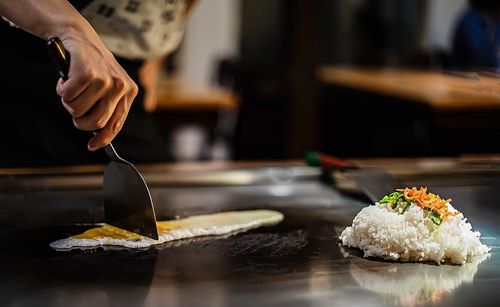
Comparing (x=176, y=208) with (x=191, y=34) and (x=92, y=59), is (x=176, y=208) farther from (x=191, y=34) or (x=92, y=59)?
(x=191, y=34)

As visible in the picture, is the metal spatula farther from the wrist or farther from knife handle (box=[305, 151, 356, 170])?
knife handle (box=[305, 151, 356, 170])

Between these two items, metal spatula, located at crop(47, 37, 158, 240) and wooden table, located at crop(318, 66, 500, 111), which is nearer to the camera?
metal spatula, located at crop(47, 37, 158, 240)

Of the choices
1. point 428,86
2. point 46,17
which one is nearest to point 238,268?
point 46,17

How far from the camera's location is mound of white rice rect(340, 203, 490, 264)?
4.16 ft

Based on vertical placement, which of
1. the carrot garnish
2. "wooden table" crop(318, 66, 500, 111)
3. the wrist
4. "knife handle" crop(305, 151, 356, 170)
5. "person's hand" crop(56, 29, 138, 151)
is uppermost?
the wrist

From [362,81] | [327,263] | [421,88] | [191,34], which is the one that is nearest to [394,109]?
[421,88]

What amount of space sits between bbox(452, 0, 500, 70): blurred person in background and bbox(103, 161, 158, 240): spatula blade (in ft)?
11.7

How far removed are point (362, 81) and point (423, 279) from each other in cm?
353

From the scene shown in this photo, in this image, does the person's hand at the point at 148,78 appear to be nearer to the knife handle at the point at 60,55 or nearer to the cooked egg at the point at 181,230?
the cooked egg at the point at 181,230

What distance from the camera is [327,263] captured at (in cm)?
126

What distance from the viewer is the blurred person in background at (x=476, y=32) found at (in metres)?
4.79

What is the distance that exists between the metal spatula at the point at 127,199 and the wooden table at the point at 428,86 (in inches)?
37.8

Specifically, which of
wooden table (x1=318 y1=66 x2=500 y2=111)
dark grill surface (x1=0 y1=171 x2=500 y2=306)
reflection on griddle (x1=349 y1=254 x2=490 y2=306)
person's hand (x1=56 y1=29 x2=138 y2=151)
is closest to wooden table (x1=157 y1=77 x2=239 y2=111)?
wooden table (x1=318 y1=66 x2=500 y2=111)

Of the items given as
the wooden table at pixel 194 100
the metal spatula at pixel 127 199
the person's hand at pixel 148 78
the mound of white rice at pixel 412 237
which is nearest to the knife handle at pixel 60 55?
the metal spatula at pixel 127 199
